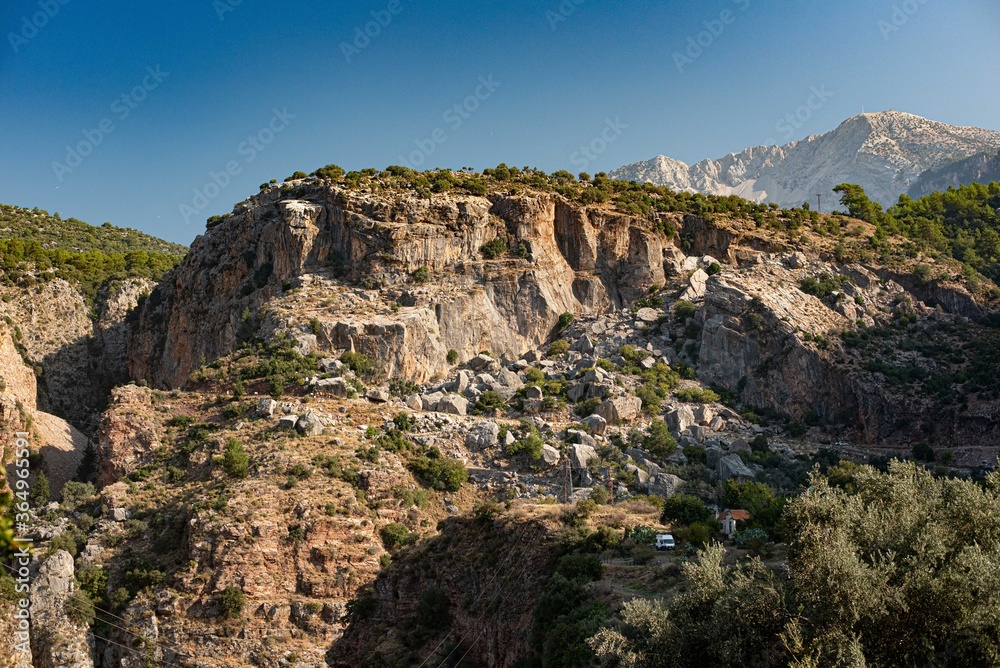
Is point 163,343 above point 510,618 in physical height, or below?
above

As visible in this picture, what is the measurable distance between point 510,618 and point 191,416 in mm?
19887

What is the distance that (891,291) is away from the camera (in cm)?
5503

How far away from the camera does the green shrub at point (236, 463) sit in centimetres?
3603

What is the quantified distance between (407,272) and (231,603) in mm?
22874

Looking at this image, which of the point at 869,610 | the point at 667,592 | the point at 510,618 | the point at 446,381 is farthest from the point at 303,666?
the point at 869,610

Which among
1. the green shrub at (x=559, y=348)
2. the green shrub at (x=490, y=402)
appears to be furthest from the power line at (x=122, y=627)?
the green shrub at (x=559, y=348)

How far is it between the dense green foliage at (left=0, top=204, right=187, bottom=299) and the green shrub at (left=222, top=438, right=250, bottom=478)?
32204mm

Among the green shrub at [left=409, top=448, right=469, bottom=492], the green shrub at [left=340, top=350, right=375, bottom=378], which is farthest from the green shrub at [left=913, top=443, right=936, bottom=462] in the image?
the green shrub at [left=340, top=350, right=375, bottom=378]

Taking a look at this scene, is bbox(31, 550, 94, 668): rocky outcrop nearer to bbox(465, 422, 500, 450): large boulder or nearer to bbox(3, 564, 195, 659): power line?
bbox(3, 564, 195, 659): power line

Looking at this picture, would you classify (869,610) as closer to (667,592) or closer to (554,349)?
(667,592)

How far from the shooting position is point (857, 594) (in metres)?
16.4

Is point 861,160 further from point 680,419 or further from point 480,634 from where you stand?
point 480,634

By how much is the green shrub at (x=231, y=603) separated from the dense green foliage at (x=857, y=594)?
16.5 metres

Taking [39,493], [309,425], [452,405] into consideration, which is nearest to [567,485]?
[452,405]
